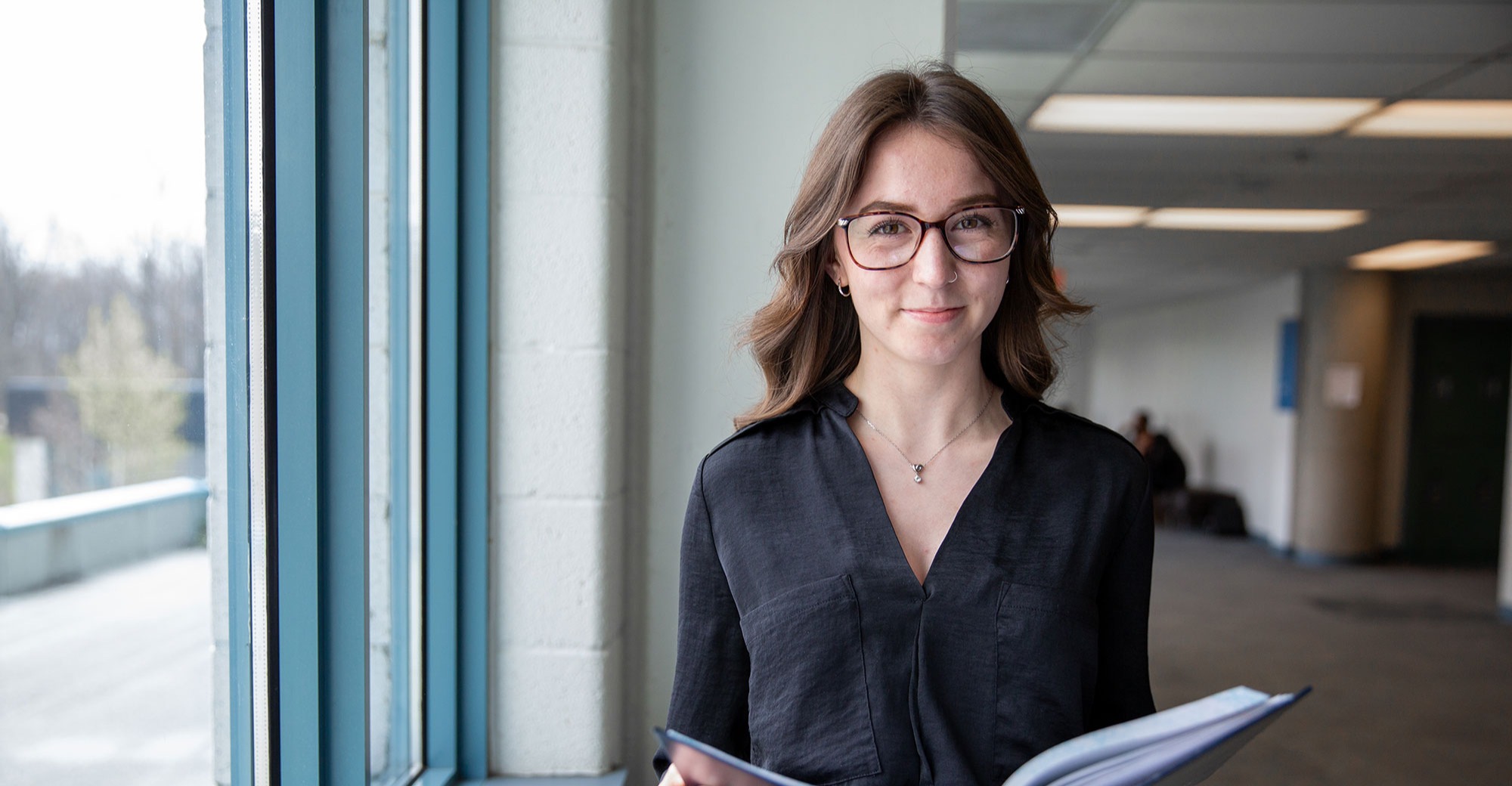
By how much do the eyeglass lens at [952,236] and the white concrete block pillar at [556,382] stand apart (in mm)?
699

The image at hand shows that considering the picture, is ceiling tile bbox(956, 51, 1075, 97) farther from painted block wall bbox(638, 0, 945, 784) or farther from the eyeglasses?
the eyeglasses

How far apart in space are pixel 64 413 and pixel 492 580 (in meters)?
0.88

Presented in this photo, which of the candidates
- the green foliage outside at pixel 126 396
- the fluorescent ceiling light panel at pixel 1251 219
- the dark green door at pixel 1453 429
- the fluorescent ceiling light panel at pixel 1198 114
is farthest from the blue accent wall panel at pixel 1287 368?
the green foliage outside at pixel 126 396

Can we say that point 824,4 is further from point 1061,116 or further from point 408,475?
point 1061,116

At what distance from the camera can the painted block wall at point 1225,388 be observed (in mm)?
10672

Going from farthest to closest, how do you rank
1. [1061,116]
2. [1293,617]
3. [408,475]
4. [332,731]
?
[1293,617], [1061,116], [408,475], [332,731]

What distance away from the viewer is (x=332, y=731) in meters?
1.33

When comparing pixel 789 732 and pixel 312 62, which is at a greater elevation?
pixel 312 62

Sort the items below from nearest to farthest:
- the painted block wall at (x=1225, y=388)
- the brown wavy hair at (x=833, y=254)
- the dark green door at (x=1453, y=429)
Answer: the brown wavy hair at (x=833, y=254)
the dark green door at (x=1453, y=429)
the painted block wall at (x=1225, y=388)

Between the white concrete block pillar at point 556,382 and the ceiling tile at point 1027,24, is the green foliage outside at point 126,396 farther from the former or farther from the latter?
the ceiling tile at point 1027,24

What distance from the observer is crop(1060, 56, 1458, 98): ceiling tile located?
383 centimetres

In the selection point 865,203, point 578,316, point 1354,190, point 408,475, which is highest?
point 1354,190

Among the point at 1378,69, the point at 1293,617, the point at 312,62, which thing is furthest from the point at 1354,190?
the point at 312,62

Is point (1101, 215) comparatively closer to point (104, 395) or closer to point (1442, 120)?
point (1442, 120)
